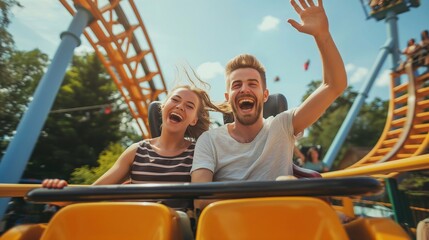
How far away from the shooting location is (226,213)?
615 millimetres

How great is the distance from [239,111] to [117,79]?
287 inches

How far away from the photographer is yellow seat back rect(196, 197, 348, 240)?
0.58 meters

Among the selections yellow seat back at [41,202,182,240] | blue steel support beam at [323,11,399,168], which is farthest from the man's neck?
blue steel support beam at [323,11,399,168]

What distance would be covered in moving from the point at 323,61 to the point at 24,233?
105cm

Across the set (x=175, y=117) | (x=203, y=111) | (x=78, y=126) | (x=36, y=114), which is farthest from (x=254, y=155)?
(x=78, y=126)

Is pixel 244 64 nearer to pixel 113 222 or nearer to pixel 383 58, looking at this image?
pixel 113 222

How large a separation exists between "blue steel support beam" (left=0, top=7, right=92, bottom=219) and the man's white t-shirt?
2.65m

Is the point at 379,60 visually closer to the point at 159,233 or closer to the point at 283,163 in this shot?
the point at 283,163

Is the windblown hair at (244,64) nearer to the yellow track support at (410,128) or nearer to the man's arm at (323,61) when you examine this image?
the man's arm at (323,61)

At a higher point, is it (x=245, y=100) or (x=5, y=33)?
(x=5, y=33)

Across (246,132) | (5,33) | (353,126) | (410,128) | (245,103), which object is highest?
(5,33)

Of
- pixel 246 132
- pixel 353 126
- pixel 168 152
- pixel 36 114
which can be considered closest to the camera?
pixel 246 132

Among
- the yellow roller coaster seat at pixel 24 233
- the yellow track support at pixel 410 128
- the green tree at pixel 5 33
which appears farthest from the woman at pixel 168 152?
the green tree at pixel 5 33

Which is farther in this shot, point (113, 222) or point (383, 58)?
point (383, 58)
